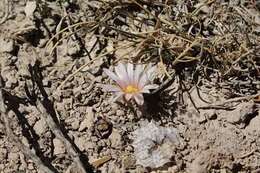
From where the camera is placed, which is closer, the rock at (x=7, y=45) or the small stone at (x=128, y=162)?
the small stone at (x=128, y=162)

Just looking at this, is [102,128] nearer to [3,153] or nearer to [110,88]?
[110,88]

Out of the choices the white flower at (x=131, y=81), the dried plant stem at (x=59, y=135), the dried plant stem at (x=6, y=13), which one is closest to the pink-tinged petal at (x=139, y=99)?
the white flower at (x=131, y=81)

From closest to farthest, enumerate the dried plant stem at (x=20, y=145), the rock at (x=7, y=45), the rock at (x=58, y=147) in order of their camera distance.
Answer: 1. the dried plant stem at (x=20, y=145)
2. the rock at (x=58, y=147)
3. the rock at (x=7, y=45)

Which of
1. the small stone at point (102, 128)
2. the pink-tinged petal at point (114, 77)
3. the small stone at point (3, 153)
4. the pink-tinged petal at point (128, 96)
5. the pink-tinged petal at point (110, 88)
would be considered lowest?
the small stone at point (3, 153)

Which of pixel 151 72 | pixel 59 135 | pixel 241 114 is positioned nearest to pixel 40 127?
pixel 59 135

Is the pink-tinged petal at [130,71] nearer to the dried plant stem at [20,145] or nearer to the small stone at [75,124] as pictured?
the small stone at [75,124]

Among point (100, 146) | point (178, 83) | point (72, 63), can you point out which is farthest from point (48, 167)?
point (178, 83)

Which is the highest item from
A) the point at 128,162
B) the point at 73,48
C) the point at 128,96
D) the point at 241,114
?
the point at 73,48

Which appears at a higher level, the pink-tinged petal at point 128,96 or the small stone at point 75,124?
the pink-tinged petal at point 128,96
